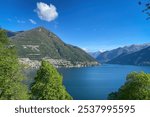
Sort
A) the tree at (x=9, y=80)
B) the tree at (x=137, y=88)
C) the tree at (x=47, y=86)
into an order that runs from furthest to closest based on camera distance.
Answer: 1. the tree at (x=137, y=88)
2. the tree at (x=47, y=86)
3. the tree at (x=9, y=80)

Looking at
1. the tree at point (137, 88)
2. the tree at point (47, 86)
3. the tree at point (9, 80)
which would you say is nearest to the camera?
the tree at point (9, 80)

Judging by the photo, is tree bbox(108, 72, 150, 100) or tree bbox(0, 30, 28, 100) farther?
tree bbox(108, 72, 150, 100)

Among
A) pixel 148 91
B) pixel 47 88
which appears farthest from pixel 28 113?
pixel 148 91

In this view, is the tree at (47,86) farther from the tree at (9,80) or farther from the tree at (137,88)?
the tree at (137,88)

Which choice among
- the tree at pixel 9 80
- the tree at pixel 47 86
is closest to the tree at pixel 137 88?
the tree at pixel 47 86

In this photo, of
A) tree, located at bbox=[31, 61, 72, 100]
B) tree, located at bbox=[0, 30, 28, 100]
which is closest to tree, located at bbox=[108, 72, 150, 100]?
tree, located at bbox=[31, 61, 72, 100]

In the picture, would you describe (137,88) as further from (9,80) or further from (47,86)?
(9,80)

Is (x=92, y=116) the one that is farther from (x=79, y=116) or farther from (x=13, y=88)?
(x=13, y=88)

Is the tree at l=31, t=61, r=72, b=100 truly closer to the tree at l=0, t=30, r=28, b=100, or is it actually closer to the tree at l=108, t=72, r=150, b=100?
the tree at l=0, t=30, r=28, b=100
